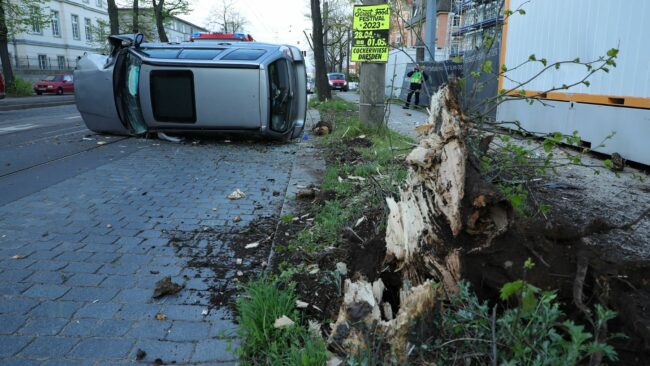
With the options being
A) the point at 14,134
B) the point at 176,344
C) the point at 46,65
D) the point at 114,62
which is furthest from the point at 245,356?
the point at 46,65

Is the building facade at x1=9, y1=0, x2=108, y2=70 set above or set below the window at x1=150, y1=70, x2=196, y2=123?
above

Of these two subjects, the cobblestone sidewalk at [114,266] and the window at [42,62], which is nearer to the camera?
the cobblestone sidewalk at [114,266]

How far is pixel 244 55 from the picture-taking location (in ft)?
28.7

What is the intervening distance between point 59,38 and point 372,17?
53.5 m

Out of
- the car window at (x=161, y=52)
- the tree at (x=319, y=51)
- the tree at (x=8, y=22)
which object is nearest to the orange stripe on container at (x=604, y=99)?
the car window at (x=161, y=52)

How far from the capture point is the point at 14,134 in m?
10.7

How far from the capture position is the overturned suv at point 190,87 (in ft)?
28.2

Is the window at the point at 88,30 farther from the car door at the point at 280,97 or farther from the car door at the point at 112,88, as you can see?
the car door at the point at 280,97

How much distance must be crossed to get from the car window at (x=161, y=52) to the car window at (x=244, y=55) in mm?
1085

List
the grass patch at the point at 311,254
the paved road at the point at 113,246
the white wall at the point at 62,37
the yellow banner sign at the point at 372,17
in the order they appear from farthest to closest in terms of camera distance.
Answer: the white wall at the point at 62,37
the yellow banner sign at the point at 372,17
the paved road at the point at 113,246
the grass patch at the point at 311,254

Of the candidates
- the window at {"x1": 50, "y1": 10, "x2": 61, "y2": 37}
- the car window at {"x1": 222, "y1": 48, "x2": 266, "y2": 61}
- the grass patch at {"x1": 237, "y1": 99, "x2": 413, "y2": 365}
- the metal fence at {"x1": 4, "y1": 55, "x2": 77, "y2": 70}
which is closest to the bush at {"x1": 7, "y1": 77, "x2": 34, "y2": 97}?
the metal fence at {"x1": 4, "y1": 55, "x2": 77, "y2": 70}

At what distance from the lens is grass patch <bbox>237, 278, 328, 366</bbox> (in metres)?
2.19

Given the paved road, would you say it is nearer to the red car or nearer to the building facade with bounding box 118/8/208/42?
the red car

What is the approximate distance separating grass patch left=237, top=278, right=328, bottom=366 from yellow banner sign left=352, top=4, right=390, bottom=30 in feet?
26.2
